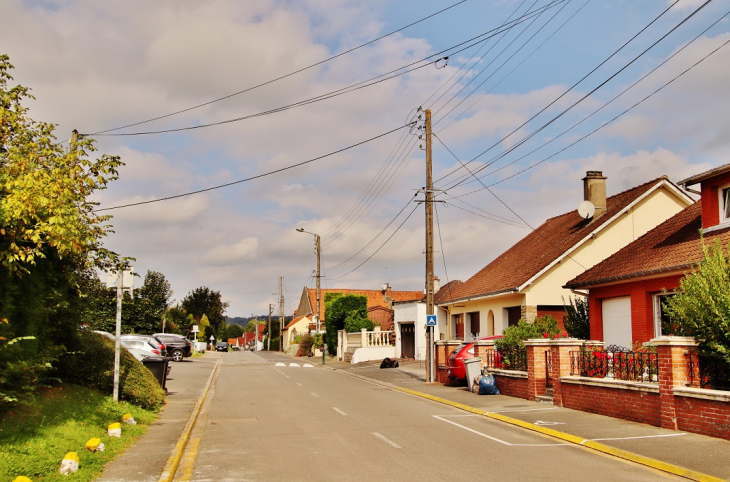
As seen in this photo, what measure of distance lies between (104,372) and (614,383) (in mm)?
10698

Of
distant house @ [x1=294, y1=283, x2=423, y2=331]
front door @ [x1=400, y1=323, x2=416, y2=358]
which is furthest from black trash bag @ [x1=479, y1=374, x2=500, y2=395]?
distant house @ [x1=294, y1=283, x2=423, y2=331]

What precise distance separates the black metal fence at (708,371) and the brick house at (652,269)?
4604 millimetres

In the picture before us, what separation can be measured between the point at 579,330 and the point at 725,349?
465 inches

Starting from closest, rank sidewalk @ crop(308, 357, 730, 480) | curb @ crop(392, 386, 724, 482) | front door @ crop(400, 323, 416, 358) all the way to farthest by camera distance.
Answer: curb @ crop(392, 386, 724, 482) → sidewalk @ crop(308, 357, 730, 480) → front door @ crop(400, 323, 416, 358)

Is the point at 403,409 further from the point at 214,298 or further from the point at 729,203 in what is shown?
the point at 214,298

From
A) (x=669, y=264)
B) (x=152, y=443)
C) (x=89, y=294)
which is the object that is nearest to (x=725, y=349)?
(x=669, y=264)

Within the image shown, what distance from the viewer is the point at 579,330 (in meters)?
23.0

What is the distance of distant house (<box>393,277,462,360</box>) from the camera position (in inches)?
1486

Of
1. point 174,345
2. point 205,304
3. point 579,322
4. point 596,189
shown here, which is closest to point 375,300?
point 205,304

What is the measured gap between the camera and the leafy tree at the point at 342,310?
46.5 m

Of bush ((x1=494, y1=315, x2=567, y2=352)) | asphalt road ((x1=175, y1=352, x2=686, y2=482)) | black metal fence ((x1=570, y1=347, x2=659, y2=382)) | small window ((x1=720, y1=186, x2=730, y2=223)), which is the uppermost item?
small window ((x1=720, y1=186, x2=730, y2=223))

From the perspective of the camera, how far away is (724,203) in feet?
56.9

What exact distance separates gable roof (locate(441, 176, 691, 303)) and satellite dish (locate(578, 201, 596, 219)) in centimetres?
34

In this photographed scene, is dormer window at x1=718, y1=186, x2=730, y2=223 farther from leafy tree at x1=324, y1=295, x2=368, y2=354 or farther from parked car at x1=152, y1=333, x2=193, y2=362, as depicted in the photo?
parked car at x1=152, y1=333, x2=193, y2=362
